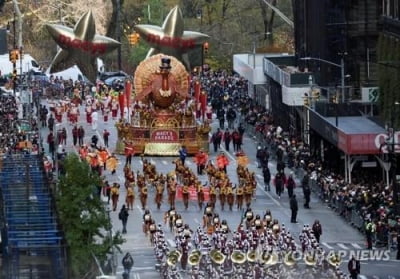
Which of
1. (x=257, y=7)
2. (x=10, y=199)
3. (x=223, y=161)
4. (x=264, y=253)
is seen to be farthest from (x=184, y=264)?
(x=257, y=7)

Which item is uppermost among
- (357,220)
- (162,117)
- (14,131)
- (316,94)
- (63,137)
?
(316,94)

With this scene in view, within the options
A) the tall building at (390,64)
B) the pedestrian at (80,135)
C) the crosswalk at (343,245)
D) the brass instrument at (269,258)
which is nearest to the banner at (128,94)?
Answer: the pedestrian at (80,135)

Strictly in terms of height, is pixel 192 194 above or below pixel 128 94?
below

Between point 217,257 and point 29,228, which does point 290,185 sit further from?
point 29,228

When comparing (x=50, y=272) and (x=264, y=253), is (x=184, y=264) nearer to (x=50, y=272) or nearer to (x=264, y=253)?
(x=264, y=253)

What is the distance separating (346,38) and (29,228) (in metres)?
45.0

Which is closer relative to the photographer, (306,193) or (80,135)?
(306,193)

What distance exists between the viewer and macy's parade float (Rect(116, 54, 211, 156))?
94.8m

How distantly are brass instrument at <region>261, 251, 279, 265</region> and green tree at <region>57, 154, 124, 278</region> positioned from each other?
15.1 ft

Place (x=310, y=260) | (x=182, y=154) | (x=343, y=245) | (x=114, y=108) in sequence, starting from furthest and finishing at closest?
1. (x=114, y=108)
2. (x=182, y=154)
3. (x=343, y=245)
4. (x=310, y=260)

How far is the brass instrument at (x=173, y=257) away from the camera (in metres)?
62.8

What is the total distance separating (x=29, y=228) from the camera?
177ft

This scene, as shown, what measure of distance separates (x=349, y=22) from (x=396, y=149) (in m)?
23.3

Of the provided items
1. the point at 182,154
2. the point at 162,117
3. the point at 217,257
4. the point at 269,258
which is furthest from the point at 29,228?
the point at 162,117
